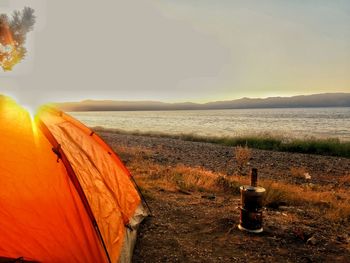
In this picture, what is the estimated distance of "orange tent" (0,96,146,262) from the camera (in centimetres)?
404

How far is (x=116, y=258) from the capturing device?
14.6ft

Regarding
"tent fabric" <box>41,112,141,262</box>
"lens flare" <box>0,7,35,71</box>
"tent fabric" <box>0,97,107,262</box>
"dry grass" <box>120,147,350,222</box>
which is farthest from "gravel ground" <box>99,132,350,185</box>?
"tent fabric" <box>0,97,107,262</box>

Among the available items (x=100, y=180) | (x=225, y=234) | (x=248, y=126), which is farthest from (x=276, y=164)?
(x=248, y=126)

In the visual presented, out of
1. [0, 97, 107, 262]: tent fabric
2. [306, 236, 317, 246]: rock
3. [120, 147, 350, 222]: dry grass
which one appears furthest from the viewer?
[120, 147, 350, 222]: dry grass

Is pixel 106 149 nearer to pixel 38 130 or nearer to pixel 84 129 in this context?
pixel 84 129

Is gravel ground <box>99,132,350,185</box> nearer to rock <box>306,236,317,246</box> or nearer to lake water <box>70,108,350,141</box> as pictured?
rock <box>306,236,317,246</box>

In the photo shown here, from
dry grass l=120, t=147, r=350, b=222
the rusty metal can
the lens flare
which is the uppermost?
the lens flare

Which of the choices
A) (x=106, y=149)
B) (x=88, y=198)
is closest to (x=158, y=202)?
(x=106, y=149)

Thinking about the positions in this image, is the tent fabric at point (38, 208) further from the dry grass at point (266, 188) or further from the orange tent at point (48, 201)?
the dry grass at point (266, 188)

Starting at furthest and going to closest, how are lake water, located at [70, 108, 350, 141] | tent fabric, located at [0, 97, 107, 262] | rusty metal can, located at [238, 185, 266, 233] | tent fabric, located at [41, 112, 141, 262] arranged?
lake water, located at [70, 108, 350, 141], rusty metal can, located at [238, 185, 266, 233], tent fabric, located at [41, 112, 141, 262], tent fabric, located at [0, 97, 107, 262]

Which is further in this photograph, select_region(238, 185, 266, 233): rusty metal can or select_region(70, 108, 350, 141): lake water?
select_region(70, 108, 350, 141): lake water

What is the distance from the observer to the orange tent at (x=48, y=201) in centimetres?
404

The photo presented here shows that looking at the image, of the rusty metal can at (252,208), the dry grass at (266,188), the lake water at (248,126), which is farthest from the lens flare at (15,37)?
the lake water at (248,126)

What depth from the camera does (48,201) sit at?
4.19 metres
